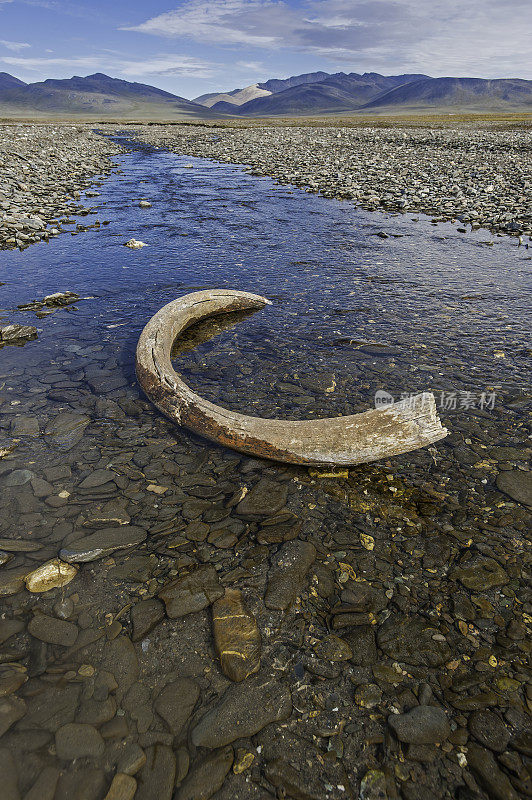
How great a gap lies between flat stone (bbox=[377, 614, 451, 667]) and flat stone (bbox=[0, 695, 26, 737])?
212 cm

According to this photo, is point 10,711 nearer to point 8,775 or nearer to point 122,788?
point 8,775

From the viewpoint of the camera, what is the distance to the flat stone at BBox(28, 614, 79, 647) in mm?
2846

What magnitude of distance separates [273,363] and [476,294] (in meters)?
4.72

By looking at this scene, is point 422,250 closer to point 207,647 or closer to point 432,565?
point 432,565

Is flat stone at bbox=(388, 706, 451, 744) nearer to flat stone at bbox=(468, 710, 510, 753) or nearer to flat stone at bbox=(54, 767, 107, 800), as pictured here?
flat stone at bbox=(468, 710, 510, 753)

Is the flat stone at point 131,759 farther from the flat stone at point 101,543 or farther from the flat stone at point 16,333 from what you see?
the flat stone at point 16,333

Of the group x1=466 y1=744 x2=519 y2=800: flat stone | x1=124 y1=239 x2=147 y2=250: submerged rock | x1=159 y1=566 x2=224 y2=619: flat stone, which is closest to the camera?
x1=466 y1=744 x2=519 y2=800: flat stone

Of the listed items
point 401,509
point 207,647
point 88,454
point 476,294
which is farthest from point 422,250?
point 207,647

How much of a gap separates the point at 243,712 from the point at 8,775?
118 centimetres

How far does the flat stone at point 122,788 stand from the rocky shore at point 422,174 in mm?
14373

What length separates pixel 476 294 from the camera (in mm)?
8555

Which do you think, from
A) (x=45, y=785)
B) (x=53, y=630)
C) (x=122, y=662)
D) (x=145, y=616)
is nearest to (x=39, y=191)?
(x=53, y=630)

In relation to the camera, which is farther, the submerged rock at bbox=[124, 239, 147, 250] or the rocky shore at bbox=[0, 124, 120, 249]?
the rocky shore at bbox=[0, 124, 120, 249]

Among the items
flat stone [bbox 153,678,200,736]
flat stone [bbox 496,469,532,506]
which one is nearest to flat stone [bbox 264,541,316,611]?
flat stone [bbox 153,678,200,736]
